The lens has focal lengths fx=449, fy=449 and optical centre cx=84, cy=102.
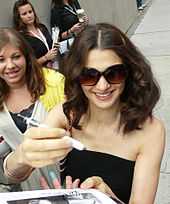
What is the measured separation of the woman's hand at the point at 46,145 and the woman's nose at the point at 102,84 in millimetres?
608

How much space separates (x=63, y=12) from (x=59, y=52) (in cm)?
107

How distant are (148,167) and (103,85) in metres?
0.40

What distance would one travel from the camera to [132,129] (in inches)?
80.7

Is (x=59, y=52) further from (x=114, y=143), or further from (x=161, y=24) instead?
(x=161, y=24)

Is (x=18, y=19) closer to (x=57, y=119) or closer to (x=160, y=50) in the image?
(x=57, y=119)

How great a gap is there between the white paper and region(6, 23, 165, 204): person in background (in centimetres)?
53

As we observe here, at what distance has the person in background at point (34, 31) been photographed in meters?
4.45

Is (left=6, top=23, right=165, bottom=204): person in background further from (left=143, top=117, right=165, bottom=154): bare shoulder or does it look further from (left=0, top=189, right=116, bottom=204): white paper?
(left=0, top=189, right=116, bottom=204): white paper

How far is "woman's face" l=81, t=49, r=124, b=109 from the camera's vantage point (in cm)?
197

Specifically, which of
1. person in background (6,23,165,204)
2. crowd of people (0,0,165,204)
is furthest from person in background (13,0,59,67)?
person in background (6,23,165,204)

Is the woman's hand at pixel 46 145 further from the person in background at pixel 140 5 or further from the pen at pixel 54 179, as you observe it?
the person in background at pixel 140 5

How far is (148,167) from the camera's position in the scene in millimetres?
1926

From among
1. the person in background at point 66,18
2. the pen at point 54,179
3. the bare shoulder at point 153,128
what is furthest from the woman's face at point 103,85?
the person in background at point 66,18

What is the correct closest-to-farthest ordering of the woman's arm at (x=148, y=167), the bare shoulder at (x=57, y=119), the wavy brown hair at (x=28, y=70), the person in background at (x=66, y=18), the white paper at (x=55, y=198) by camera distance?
the white paper at (x=55, y=198) → the woman's arm at (x=148, y=167) → the bare shoulder at (x=57, y=119) → the wavy brown hair at (x=28, y=70) → the person in background at (x=66, y=18)
